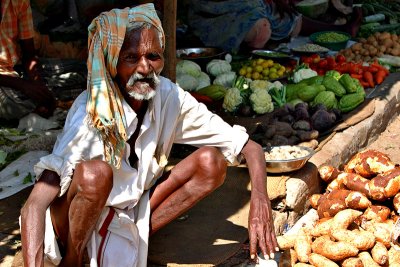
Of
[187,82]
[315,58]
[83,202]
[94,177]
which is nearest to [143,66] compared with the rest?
[94,177]

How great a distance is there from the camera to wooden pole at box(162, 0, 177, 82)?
5.01m

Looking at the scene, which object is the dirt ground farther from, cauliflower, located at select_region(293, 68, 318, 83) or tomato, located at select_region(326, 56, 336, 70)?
tomato, located at select_region(326, 56, 336, 70)

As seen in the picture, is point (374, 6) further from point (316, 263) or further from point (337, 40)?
point (316, 263)

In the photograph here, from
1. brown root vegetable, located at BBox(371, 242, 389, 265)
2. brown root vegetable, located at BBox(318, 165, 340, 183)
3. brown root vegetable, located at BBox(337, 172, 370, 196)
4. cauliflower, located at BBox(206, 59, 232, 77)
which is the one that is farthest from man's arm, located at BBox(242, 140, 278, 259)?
cauliflower, located at BBox(206, 59, 232, 77)

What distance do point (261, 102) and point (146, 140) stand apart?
268 centimetres

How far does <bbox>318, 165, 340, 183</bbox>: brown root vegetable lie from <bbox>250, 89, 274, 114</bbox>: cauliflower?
1.35 meters

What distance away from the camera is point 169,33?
5.07 meters

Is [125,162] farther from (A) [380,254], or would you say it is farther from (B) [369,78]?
(B) [369,78]

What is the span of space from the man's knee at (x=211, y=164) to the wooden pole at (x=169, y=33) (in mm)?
1760

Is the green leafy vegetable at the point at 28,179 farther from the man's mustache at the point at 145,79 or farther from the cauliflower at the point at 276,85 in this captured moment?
the cauliflower at the point at 276,85

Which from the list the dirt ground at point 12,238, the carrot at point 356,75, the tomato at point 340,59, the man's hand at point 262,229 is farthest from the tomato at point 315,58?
the man's hand at point 262,229

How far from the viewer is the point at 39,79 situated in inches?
211

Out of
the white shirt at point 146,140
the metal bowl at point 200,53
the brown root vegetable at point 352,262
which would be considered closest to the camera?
the white shirt at point 146,140

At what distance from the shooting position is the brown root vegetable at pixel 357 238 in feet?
12.0
